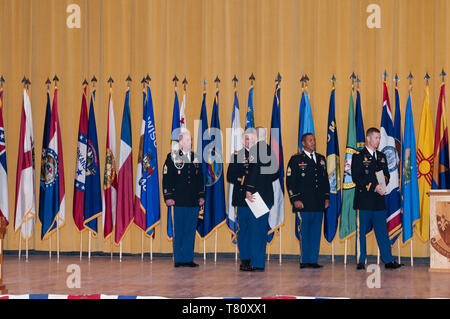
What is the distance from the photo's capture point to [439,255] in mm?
6348

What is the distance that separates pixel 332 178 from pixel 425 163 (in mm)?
1148

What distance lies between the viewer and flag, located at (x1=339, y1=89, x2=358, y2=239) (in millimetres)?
7160

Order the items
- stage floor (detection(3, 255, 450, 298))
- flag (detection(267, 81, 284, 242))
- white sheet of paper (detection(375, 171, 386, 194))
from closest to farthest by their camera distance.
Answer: stage floor (detection(3, 255, 450, 298)) < white sheet of paper (detection(375, 171, 386, 194)) < flag (detection(267, 81, 284, 242))

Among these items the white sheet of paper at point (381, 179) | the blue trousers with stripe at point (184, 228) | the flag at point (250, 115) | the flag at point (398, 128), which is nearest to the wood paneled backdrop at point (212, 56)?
the flag at point (398, 128)

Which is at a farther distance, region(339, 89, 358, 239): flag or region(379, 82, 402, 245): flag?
region(339, 89, 358, 239): flag

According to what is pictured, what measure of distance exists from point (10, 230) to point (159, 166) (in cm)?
234

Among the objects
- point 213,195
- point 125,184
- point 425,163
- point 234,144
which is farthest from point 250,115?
point 425,163

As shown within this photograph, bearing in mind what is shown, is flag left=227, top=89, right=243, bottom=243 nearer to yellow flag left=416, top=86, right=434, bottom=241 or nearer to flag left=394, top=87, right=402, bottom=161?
flag left=394, top=87, right=402, bottom=161

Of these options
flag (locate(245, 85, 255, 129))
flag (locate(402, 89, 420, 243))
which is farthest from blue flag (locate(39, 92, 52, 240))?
flag (locate(402, 89, 420, 243))

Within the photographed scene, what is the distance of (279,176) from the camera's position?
7.37 metres

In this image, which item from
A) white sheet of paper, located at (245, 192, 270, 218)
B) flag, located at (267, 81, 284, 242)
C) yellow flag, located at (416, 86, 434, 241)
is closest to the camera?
white sheet of paper, located at (245, 192, 270, 218)

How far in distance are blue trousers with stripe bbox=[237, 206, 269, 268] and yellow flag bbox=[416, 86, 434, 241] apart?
205cm

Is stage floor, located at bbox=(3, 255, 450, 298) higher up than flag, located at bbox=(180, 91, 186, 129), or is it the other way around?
flag, located at bbox=(180, 91, 186, 129)
